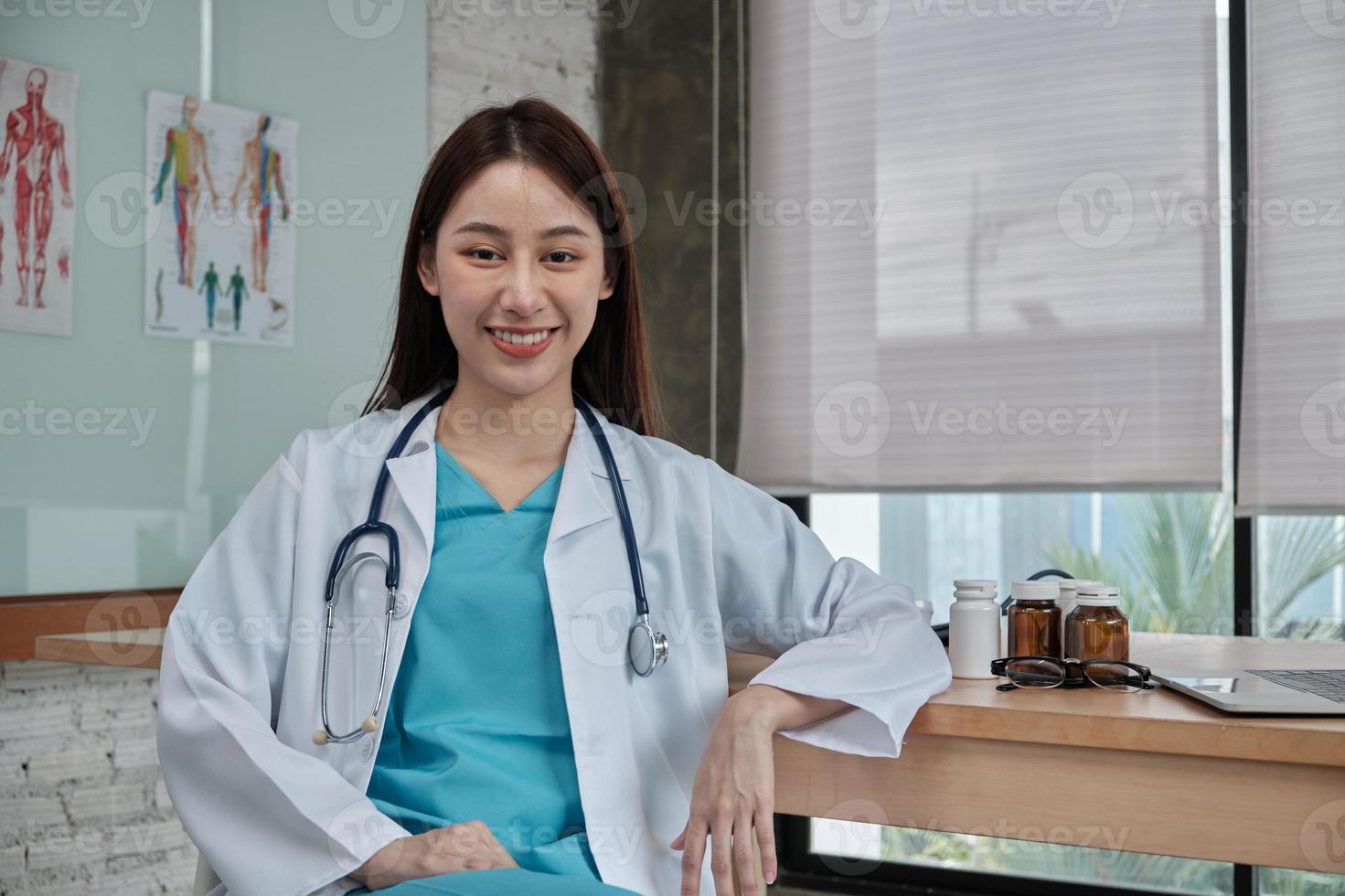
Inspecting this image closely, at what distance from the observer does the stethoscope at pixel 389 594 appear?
50.3 inches

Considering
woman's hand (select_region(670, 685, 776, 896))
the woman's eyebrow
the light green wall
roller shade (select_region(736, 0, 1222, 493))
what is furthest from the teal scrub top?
roller shade (select_region(736, 0, 1222, 493))

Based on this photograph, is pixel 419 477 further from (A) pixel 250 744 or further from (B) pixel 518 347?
(A) pixel 250 744

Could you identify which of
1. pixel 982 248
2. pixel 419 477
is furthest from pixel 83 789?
pixel 982 248

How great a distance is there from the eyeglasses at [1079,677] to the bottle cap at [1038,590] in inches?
3.3

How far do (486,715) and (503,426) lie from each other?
362 mm

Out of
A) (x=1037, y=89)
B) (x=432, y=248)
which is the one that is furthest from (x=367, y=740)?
(x=1037, y=89)

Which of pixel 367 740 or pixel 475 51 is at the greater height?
pixel 475 51

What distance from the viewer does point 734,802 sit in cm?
122

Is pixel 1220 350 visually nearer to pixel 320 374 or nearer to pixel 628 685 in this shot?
pixel 628 685

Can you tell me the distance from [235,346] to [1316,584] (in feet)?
7.46

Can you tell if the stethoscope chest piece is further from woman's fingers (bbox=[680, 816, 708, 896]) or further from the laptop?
the laptop

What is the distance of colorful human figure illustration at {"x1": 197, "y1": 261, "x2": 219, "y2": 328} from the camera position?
240 cm

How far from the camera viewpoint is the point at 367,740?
127cm

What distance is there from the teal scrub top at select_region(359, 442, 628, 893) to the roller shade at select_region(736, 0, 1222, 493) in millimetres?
1602
